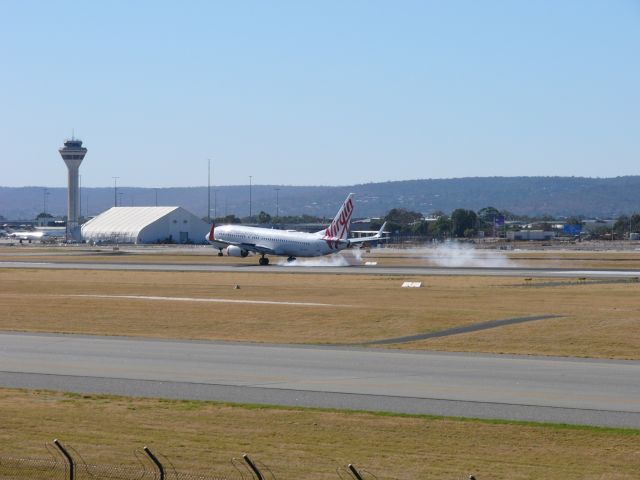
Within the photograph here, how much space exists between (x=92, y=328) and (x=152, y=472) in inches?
1152

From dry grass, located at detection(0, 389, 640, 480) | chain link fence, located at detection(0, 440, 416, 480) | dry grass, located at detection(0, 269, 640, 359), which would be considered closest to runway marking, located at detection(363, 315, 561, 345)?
dry grass, located at detection(0, 269, 640, 359)

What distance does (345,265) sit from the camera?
106 metres

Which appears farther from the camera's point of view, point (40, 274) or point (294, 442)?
point (40, 274)

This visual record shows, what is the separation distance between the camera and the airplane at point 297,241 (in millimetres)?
109812

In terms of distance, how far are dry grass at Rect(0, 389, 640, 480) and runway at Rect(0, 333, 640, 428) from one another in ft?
5.42

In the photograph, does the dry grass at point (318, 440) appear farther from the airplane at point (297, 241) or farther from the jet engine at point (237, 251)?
the jet engine at point (237, 251)

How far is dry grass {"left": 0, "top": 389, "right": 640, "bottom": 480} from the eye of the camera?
19469 mm

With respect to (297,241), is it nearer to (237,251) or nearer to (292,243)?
(292,243)

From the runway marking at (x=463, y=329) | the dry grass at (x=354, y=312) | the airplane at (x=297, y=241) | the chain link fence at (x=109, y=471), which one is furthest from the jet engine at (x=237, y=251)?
the chain link fence at (x=109, y=471)

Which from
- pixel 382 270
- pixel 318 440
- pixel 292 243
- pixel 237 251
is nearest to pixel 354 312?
pixel 318 440

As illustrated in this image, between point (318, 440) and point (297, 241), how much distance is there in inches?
3545

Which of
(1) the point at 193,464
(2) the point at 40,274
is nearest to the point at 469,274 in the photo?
(2) the point at 40,274

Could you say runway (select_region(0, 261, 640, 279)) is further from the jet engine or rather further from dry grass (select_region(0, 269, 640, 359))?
the jet engine

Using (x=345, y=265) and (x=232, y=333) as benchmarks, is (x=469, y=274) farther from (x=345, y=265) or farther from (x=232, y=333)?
(x=232, y=333)
